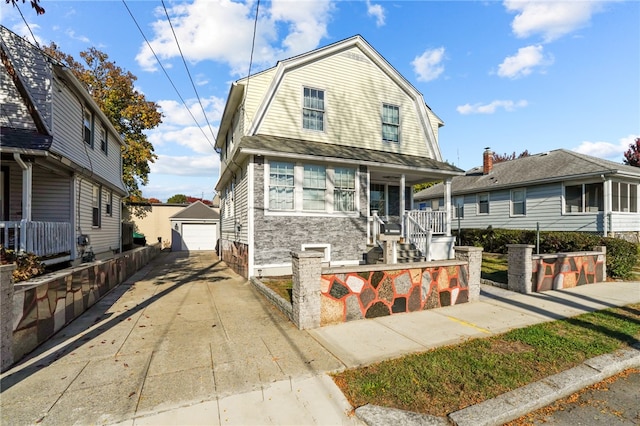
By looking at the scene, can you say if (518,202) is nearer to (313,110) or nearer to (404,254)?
(404,254)

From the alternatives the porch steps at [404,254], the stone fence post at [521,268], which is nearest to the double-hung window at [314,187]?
the porch steps at [404,254]

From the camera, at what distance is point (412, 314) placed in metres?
6.32

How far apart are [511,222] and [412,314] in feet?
51.8

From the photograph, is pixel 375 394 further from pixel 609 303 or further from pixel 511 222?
pixel 511 222

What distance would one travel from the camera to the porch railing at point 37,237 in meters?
6.80

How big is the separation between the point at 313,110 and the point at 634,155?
3594 cm

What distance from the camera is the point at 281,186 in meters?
10.0

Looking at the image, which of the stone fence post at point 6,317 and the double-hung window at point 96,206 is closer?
the stone fence post at point 6,317

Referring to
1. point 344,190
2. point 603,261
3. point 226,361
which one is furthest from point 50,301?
point 603,261

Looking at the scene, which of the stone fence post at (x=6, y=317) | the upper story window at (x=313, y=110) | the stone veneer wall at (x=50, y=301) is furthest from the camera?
the upper story window at (x=313, y=110)

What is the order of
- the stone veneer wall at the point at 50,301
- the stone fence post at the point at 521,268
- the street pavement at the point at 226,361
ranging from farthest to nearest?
the stone fence post at the point at 521,268 → the stone veneer wall at the point at 50,301 → the street pavement at the point at 226,361

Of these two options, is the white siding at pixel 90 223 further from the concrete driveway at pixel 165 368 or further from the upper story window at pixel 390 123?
the upper story window at pixel 390 123

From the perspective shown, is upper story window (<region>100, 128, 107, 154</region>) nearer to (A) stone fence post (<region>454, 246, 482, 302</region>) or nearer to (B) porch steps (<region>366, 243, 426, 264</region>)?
(B) porch steps (<region>366, 243, 426, 264</region>)

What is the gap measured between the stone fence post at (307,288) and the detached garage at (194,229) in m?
21.1
